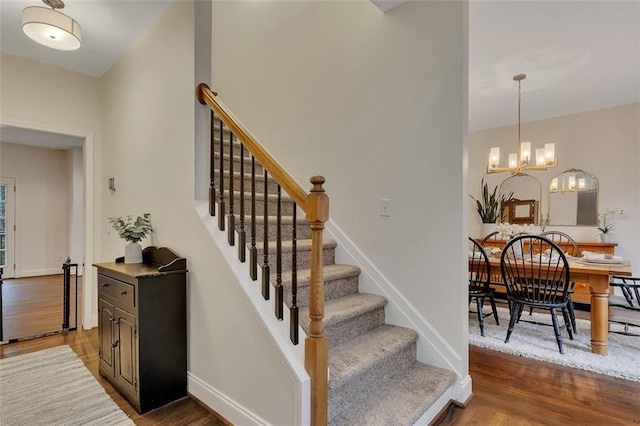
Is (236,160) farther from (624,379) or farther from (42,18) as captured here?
(624,379)

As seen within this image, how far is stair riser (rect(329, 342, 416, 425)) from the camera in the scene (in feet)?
5.44

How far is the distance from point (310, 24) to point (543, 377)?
3.54 metres

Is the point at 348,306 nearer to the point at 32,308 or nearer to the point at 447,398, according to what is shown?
the point at 447,398

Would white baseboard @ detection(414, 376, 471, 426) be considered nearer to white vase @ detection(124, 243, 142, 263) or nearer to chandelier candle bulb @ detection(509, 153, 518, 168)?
white vase @ detection(124, 243, 142, 263)

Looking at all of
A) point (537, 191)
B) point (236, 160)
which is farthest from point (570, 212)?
point (236, 160)

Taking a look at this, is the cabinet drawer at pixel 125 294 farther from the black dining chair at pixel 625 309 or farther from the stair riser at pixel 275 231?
the black dining chair at pixel 625 309

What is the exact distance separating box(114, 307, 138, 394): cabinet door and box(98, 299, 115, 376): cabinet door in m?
0.11

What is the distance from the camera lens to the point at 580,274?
290 cm

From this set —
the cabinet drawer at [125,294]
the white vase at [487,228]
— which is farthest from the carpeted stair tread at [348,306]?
the white vase at [487,228]

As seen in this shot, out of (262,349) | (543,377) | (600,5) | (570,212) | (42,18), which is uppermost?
(600,5)

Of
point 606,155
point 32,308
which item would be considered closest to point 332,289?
point 32,308

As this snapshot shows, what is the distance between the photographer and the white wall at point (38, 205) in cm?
648

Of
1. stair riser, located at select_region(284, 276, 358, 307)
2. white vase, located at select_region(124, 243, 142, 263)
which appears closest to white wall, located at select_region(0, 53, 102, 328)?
white vase, located at select_region(124, 243, 142, 263)

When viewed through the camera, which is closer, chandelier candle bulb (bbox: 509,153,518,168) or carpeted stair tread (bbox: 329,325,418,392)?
carpeted stair tread (bbox: 329,325,418,392)
